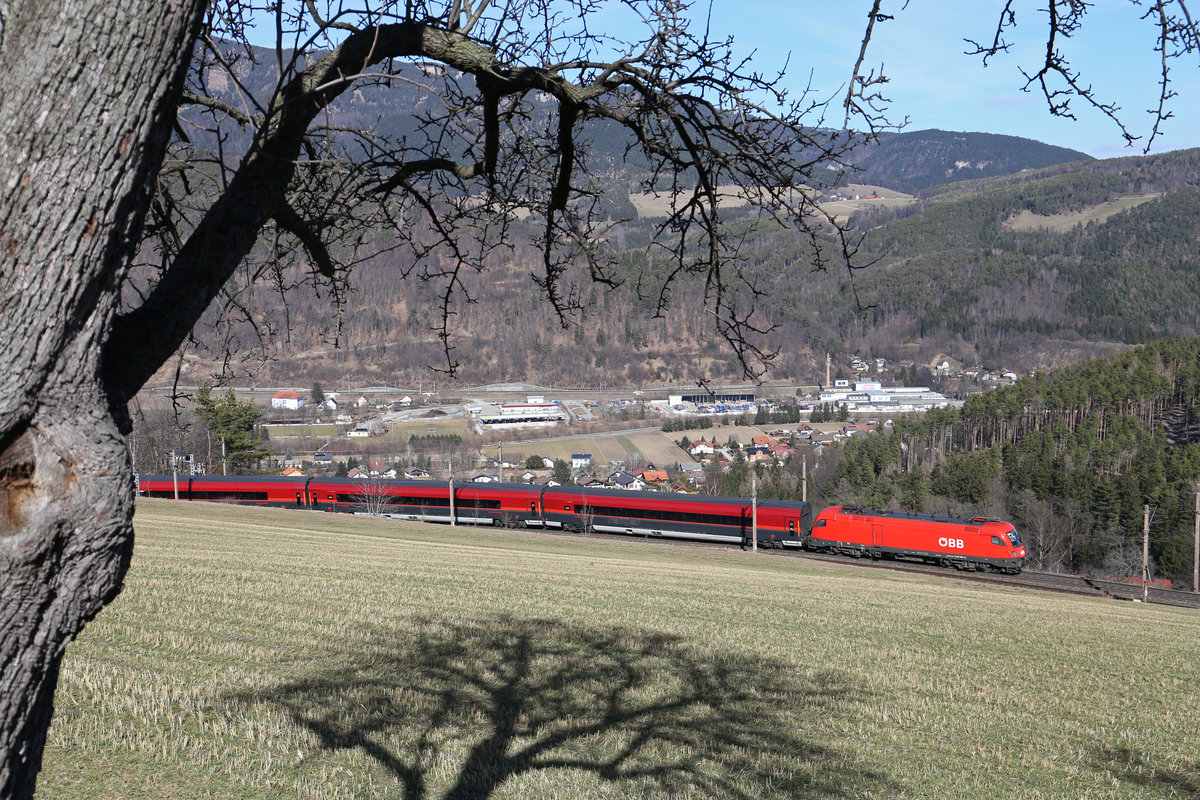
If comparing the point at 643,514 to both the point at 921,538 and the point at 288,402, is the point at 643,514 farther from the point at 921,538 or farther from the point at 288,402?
the point at 288,402

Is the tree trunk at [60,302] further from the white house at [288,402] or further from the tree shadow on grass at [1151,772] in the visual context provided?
the white house at [288,402]

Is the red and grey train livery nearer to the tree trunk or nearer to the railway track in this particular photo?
the railway track

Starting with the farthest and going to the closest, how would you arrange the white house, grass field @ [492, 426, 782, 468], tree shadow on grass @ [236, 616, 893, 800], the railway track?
1. the white house
2. grass field @ [492, 426, 782, 468]
3. the railway track
4. tree shadow on grass @ [236, 616, 893, 800]

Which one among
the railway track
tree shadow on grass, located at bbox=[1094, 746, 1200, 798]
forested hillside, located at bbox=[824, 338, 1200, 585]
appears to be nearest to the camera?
tree shadow on grass, located at bbox=[1094, 746, 1200, 798]

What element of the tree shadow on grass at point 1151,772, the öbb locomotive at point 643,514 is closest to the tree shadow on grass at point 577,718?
the tree shadow on grass at point 1151,772

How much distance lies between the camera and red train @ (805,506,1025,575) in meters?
31.9

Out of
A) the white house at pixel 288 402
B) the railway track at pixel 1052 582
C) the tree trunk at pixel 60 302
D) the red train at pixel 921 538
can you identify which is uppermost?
the white house at pixel 288 402

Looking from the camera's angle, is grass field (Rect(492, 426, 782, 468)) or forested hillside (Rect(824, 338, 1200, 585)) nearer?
forested hillside (Rect(824, 338, 1200, 585))

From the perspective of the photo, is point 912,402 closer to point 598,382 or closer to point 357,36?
point 598,382

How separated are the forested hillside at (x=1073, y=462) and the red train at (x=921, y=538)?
25.4 m

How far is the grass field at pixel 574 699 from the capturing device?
4.70 meters

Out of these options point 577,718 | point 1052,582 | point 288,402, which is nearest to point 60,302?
point 577,718

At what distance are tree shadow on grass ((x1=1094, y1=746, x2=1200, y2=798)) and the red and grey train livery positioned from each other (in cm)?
2928

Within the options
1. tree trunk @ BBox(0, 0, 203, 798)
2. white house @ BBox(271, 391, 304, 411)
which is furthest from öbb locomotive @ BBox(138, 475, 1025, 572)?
white house @ BBox(271, 391, 304, 411)
